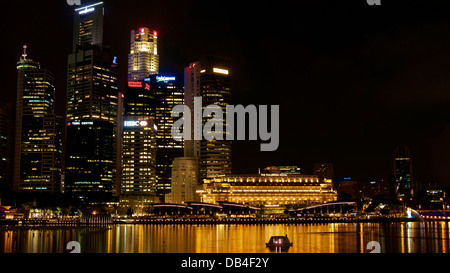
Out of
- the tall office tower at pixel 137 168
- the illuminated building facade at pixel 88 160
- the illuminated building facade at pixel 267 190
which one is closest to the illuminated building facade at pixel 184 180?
the tall office tower at pixel 137 168

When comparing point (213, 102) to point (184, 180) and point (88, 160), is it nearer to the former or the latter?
point (184, 180)

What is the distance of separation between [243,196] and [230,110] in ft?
127

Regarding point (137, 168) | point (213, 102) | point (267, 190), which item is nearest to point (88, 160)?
point (137, 168)

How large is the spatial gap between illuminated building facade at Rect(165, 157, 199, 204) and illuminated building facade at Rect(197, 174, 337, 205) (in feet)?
48.3

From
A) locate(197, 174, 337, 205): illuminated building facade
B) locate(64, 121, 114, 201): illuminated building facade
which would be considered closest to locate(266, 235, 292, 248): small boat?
locate(197, 174, 337, 205): illuminated building facade

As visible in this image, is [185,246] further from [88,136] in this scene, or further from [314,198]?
[88,136]

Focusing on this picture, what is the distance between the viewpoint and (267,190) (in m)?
169

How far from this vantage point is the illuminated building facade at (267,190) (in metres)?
167

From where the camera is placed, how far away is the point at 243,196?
16688 centimetres

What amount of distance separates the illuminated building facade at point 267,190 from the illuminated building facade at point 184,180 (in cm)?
1473

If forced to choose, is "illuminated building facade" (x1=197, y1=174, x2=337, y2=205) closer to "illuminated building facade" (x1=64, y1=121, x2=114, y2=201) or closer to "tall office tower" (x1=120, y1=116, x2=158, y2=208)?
"tall office tower" (x1=120, y1=116, x2=158, y2=208)

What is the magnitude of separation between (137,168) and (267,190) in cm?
5599

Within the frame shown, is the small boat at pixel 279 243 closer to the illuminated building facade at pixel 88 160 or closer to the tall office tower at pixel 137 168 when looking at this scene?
the illuminated building facade at pixel 88 160
